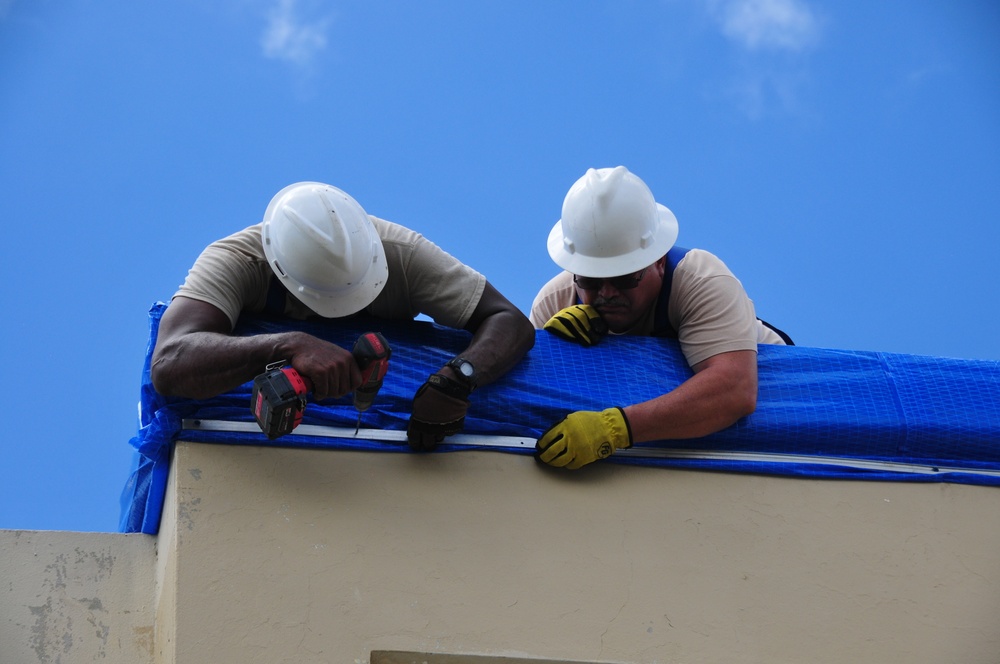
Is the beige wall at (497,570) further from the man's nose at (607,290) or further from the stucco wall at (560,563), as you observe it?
the man's nose at (607,290)

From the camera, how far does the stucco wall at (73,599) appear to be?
131 inches

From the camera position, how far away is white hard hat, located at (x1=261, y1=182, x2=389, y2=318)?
11.2ft

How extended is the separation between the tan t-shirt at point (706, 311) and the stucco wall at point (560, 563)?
45cm

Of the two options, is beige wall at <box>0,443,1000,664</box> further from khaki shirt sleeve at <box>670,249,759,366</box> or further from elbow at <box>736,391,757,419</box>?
khaki shirt sleeve at <box>670,249,759,366</box>

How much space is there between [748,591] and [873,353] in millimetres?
1128

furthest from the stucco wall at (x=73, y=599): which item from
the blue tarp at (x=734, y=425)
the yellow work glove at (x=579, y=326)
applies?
the yellow work glove at (x=579, y=326)

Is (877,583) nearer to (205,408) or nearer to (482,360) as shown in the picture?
(482,360)

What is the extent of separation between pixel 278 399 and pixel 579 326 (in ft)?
4.15

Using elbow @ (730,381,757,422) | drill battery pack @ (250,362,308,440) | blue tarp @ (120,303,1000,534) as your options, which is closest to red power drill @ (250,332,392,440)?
drill battery pack @ (250,362,308,440)

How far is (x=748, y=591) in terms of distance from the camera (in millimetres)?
3447

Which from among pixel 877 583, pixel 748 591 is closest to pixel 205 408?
pixel 748 591

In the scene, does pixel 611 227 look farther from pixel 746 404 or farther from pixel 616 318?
pixel 746 404

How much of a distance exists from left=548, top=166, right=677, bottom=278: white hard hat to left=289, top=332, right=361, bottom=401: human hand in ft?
3.69

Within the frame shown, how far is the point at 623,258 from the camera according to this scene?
397 centimetres
